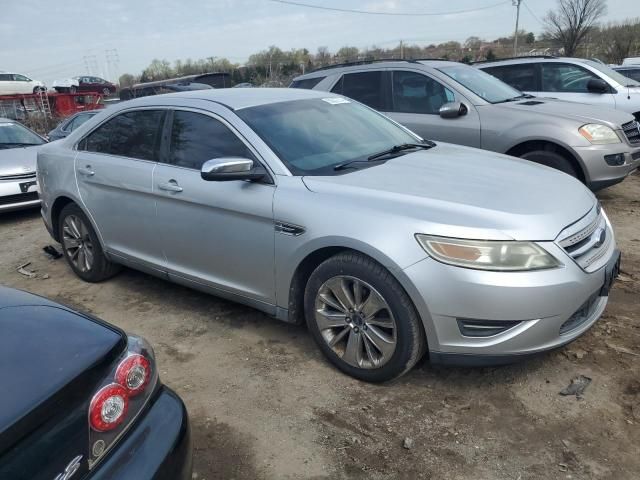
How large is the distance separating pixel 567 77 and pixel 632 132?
8.03ft

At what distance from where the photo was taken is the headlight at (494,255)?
2.59 m

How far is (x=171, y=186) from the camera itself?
12.2 feet

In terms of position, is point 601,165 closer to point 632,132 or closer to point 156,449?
point 632,132

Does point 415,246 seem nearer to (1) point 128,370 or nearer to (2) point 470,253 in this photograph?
(2) point 470,253

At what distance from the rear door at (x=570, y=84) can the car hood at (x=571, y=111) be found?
6.40 feet

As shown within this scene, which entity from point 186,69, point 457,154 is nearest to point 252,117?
point 457,154

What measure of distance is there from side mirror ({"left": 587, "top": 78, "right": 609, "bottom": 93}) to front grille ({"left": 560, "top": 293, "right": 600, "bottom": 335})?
6.33m

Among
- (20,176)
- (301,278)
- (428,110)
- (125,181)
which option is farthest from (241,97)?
(20,176)

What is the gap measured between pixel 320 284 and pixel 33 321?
157 cm

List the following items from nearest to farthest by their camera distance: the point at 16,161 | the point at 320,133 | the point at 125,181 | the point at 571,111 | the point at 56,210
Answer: the point at 320,133
the point at 125,181
the point at 56,210
the point at 571,111
the point at 16,161

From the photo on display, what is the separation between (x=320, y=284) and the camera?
3061 millimetres

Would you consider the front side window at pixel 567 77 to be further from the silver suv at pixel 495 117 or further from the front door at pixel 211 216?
the front door at pixel 211 216

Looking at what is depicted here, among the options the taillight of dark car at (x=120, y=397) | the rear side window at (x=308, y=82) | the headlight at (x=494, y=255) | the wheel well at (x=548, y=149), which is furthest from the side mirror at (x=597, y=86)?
the taillight of dark car at (x=120, y=397)

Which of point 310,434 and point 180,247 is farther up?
point 180,247
